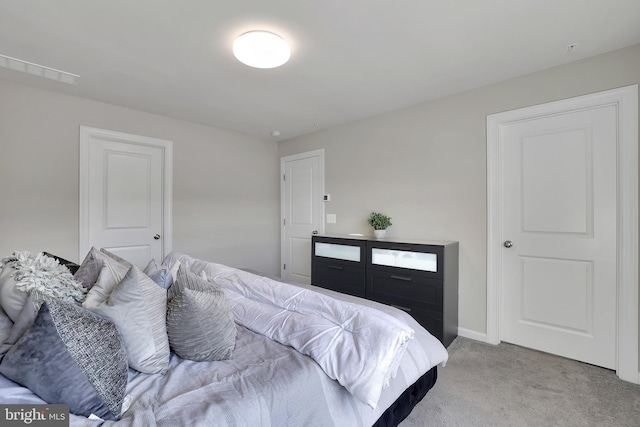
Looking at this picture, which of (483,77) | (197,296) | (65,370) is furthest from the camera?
(483,77)

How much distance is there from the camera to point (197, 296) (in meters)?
1.23

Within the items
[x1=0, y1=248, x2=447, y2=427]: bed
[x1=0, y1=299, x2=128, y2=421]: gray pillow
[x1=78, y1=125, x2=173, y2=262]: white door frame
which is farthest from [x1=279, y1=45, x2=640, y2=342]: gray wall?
[x1=0, y1=299, x2=128, y2=421]: gray pillow

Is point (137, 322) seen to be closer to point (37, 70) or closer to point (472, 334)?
point (37, 70)

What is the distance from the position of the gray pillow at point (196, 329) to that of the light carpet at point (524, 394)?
122cm

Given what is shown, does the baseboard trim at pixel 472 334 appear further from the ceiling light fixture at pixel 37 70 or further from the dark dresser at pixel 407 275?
the ceiling light fixture at pixel 37 70

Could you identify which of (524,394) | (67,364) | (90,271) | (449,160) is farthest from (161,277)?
(449,160)

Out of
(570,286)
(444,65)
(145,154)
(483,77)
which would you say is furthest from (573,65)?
(145,154)

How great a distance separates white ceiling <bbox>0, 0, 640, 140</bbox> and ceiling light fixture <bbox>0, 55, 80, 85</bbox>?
76mm

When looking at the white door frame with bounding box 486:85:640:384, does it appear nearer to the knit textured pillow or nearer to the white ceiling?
the white ceiling

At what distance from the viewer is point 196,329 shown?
1.21 m

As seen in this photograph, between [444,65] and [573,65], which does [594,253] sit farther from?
[444,65]

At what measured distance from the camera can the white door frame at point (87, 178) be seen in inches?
120

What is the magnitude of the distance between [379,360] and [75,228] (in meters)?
3.37

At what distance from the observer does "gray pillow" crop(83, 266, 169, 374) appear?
1.08m
